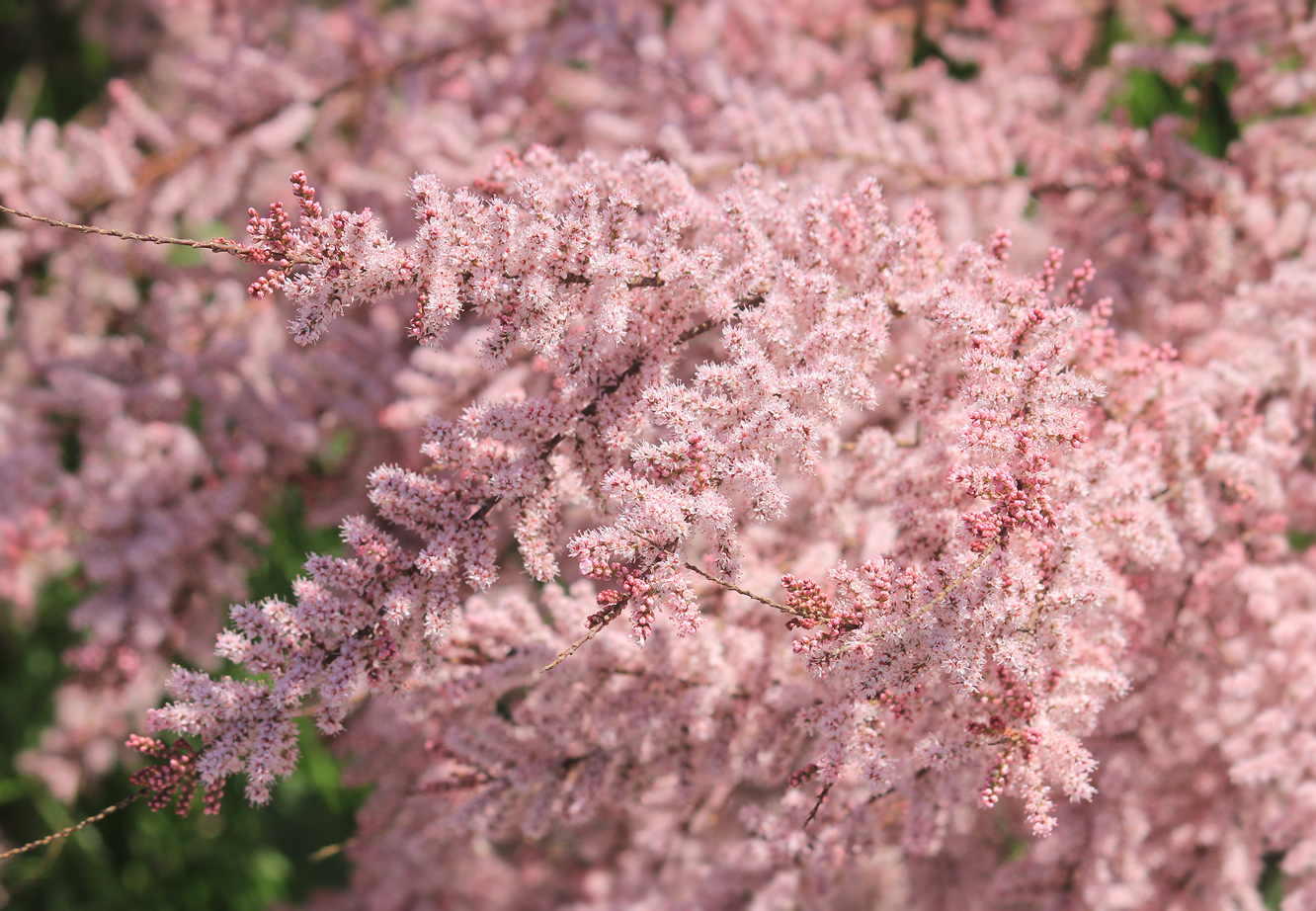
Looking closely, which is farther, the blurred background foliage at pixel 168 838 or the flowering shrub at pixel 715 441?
the blurred background foliage at pixel 168 838

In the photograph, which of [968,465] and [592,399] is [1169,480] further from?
[592,399]

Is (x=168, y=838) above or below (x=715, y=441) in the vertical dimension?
below

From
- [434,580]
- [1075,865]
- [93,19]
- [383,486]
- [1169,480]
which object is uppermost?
[93,19]

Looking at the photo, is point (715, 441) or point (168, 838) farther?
point (168, 838)

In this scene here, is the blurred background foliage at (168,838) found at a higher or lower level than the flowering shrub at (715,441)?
lower

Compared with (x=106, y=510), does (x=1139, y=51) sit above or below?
above

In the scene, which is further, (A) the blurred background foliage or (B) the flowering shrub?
(A) the blurred background foliage

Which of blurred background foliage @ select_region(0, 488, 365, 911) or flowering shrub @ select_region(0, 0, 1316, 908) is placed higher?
flowering shrub @ select_region(0, 0, 1316, 908)

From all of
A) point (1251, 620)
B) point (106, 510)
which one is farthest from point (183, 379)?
point (1251, 620)
